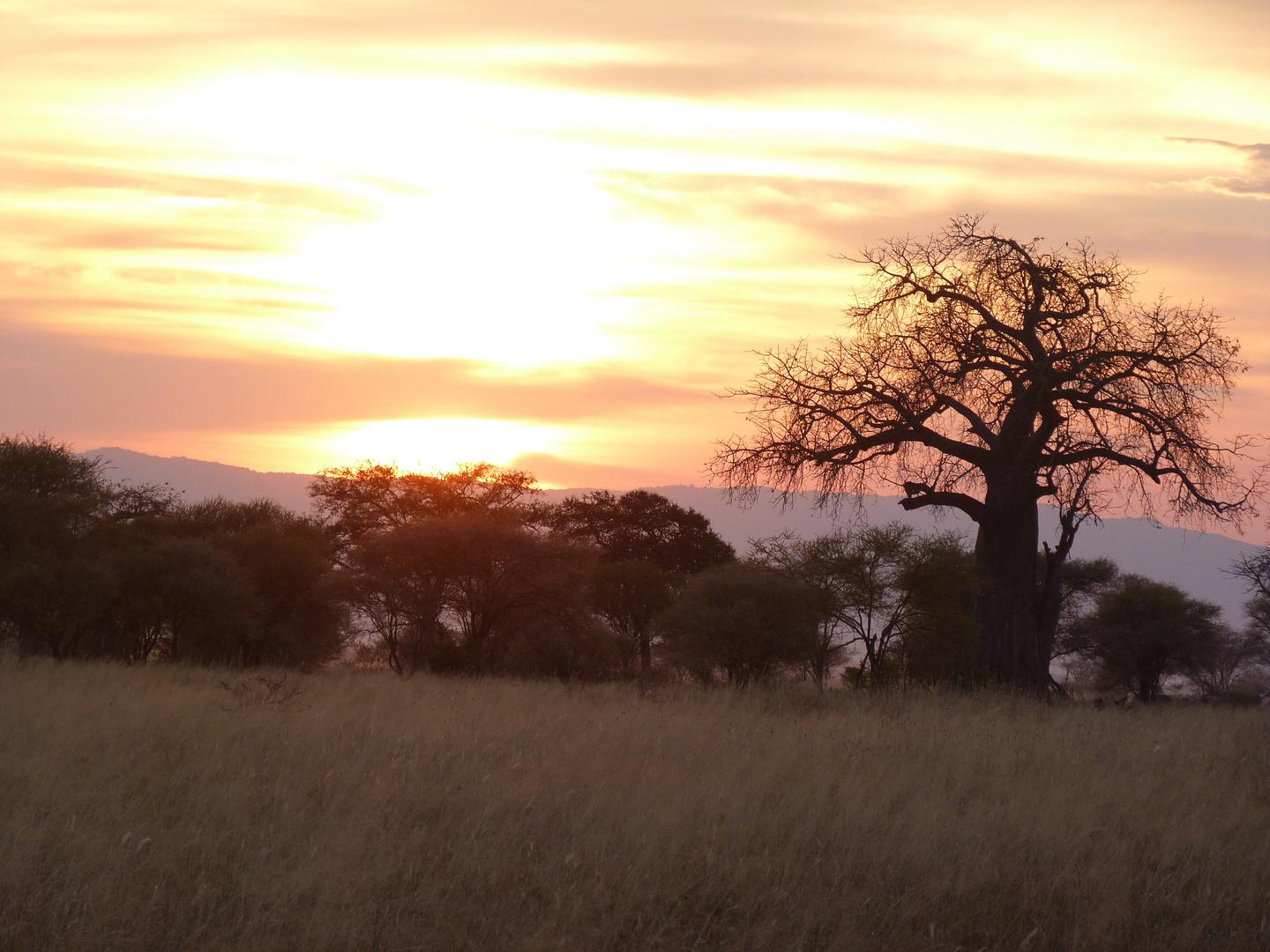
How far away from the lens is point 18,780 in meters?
8.24

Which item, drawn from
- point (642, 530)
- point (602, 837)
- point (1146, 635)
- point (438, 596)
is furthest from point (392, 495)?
point (602, 837)

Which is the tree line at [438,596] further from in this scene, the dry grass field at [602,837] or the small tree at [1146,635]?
the dry grass field at [602,837]

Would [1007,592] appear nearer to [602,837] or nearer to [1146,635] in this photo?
[602,837]

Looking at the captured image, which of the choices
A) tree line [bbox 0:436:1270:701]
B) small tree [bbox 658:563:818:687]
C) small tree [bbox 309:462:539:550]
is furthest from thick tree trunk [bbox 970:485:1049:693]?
small tree [bbox 309:462:539:550]

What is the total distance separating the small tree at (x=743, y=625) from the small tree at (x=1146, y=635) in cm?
2351

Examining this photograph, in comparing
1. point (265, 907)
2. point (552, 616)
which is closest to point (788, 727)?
point (265, 907)

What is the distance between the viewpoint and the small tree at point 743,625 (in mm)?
20094

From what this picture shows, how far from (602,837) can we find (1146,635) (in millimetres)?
36553

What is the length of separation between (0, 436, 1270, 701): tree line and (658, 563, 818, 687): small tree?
35 millimetres

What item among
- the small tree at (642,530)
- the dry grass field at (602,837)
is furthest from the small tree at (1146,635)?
the dry grass field at (602,837)

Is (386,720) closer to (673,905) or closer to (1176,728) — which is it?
(673,905)

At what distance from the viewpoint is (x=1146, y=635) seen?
1523 inches

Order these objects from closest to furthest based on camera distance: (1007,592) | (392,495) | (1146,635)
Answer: (1007,592), (1146,635), (392,495)

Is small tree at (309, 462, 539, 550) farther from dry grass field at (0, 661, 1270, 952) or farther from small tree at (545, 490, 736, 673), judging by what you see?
dry grass field at (0, 661, 1270, 952)
